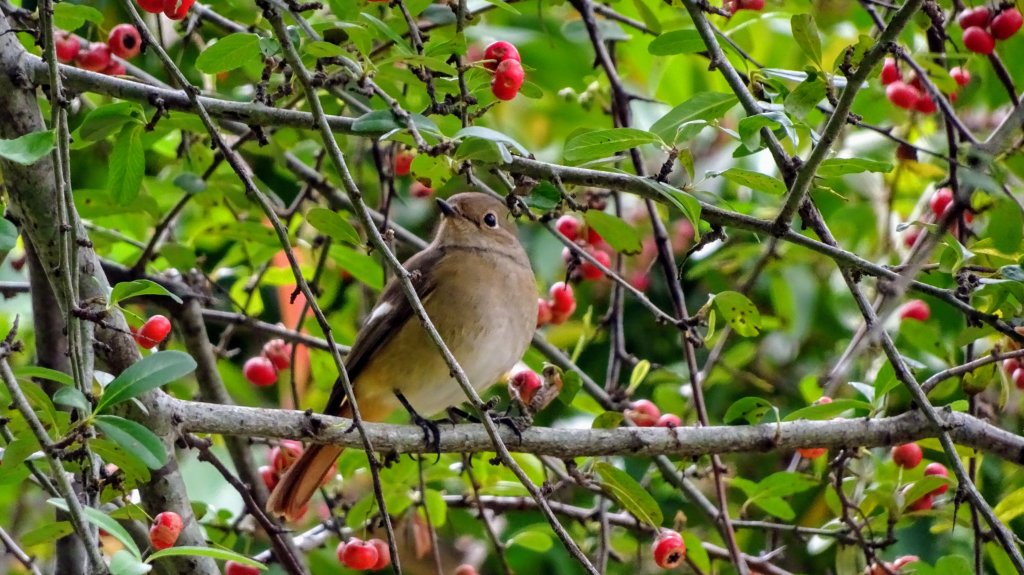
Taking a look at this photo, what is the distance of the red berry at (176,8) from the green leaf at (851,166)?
54.4 inches

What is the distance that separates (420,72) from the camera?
2697mm

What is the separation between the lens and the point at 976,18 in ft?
11.3

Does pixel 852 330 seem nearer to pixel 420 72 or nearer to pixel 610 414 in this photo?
pixel 610 414

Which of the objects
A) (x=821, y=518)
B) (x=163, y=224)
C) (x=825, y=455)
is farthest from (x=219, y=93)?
(x=821, y=518)

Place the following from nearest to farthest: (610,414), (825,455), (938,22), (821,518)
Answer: (938,22), (610,414), (825,455), (821,518)

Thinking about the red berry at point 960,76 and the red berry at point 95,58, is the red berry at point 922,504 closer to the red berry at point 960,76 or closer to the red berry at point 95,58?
the red berry at point 960,76

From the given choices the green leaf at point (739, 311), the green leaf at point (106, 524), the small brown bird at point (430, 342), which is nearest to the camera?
the green leaf at point (106, 524)

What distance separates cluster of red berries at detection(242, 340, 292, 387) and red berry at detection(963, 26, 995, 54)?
2.21 m

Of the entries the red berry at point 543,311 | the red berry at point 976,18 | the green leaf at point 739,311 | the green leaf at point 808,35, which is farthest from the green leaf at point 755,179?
the red berry at point 543,311

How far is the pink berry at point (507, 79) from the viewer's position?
2.77 meters

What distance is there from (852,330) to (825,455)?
137 centimetres

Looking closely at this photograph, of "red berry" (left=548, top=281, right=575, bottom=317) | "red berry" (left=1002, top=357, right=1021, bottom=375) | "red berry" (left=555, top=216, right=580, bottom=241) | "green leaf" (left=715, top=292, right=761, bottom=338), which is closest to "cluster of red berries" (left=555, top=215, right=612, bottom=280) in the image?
"red berry" (left=555, top=216, right=580, bottom=241)

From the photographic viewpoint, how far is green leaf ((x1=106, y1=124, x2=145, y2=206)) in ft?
9.71

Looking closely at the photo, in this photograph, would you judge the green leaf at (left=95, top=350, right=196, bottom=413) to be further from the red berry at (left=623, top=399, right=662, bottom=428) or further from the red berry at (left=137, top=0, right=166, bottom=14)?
the red berry at (left=623, top=399, right=662, bottom=428)
